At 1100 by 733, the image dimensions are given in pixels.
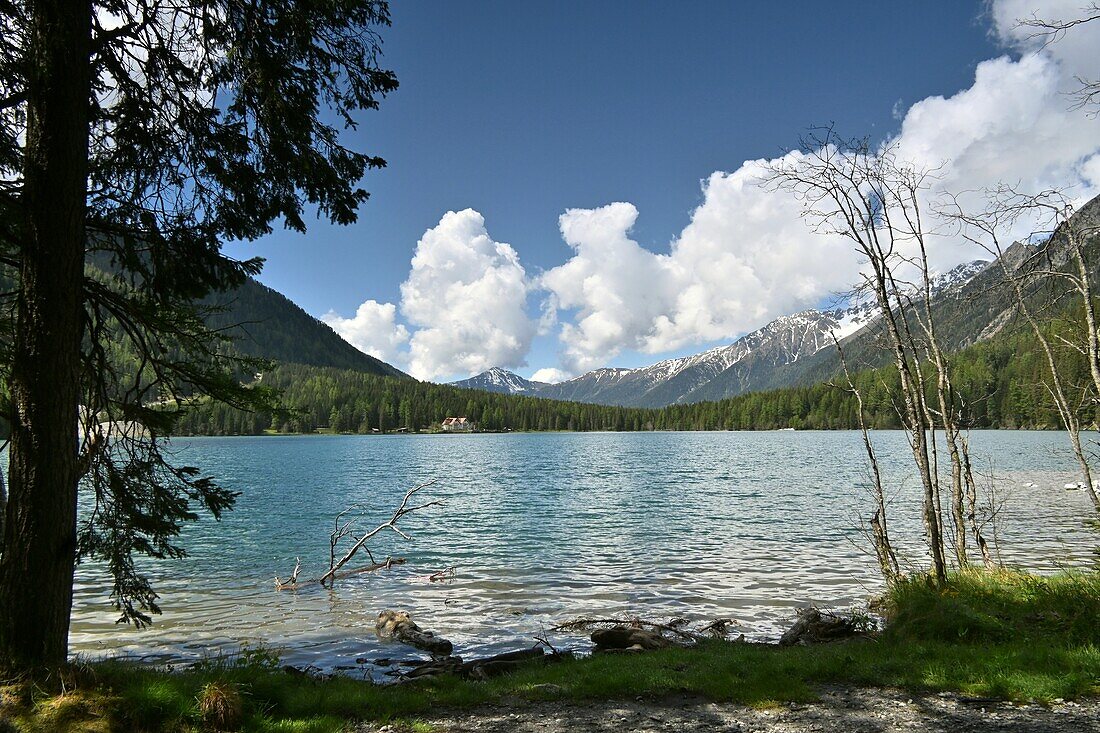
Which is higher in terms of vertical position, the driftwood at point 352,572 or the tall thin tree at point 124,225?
the tall thin tree at point 124,225

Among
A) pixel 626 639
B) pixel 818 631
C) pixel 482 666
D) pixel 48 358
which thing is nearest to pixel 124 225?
pixel 48 358

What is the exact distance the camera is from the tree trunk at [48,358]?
6359 mm

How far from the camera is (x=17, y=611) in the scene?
20.9 feet

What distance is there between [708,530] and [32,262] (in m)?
26.5

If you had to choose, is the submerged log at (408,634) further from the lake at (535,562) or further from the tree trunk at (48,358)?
the tree trunk at (48,358)

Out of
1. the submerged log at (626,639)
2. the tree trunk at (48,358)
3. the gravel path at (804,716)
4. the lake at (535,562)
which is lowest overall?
the lake at (535,562)

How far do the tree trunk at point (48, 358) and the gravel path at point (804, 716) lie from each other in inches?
141

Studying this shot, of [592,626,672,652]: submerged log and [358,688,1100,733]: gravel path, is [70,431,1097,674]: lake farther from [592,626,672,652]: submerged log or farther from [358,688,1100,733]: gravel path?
Result: [358,688,1100,733]: gravel path

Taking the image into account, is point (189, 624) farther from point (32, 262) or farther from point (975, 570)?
point (975, 570)

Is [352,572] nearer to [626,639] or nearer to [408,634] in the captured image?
[408,634]

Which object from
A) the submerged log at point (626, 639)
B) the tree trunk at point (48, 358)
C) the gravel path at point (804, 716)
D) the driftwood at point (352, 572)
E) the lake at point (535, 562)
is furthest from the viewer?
the driftwood at point (352, 572)

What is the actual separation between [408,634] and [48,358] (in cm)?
972

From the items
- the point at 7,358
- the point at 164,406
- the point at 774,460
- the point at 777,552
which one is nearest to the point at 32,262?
the point at 7,358

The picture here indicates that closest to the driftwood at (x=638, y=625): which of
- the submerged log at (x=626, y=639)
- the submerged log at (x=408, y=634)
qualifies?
the submerged log at (x=626, y=639)
